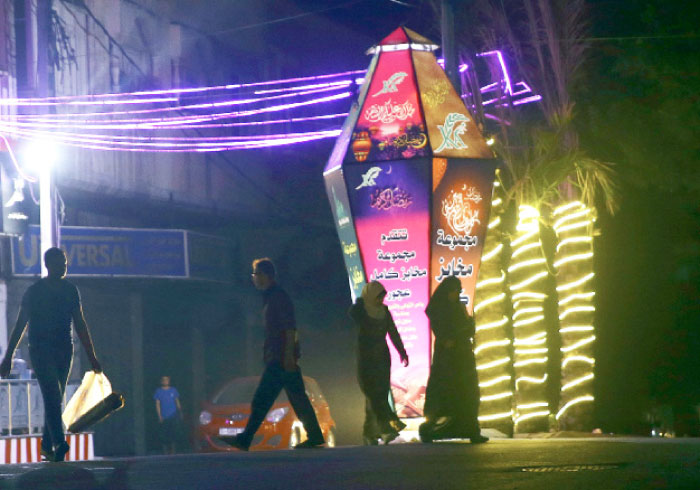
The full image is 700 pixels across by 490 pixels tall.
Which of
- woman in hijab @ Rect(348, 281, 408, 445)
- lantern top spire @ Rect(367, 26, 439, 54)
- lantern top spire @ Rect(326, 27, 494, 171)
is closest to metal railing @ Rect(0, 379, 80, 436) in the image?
lantern top spire @ Rect(326, 27, 494, 171)

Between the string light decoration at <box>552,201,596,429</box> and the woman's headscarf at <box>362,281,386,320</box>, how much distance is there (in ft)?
26.7

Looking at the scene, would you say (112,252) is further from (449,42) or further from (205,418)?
(449,42)

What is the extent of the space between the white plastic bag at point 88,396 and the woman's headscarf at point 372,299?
3.07 metres

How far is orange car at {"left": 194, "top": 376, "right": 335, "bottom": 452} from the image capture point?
20641mm

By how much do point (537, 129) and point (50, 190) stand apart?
734cm

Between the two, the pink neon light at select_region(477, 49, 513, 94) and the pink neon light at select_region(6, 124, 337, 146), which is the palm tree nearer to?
the pink neon light at select_region(477, 49, 513, 94)

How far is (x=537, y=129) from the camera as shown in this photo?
2109 centimetres

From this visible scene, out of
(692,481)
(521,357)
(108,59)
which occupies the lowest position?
(692,481)

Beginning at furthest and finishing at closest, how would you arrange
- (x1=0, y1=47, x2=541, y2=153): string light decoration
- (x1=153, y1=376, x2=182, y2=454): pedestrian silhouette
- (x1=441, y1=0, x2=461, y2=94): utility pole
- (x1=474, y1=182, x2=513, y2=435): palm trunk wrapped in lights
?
(x1=153, y1=376, x2=182, y2=454): pedestrian silhouette
(x1=0, y1=47, x2=541, y2=153): string light decoration
(x1=474, y1=182, x2=513, y2=435): palm trunk wrapped in lights
(x1=441, y1=0, x2=461, y2=94): utility pole

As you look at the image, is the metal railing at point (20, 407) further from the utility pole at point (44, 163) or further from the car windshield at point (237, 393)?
the car windshield at point (237, 393)

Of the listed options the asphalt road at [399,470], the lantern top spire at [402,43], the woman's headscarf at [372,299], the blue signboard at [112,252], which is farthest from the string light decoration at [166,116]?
the asphalt road at [399,470]

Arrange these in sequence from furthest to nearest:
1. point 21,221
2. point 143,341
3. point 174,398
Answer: point 143,341
point 174,398
point 21,221

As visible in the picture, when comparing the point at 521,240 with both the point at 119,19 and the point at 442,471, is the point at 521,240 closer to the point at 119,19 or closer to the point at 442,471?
the point at 119,19

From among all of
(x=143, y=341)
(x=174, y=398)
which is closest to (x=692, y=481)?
(x=174, y=398)
